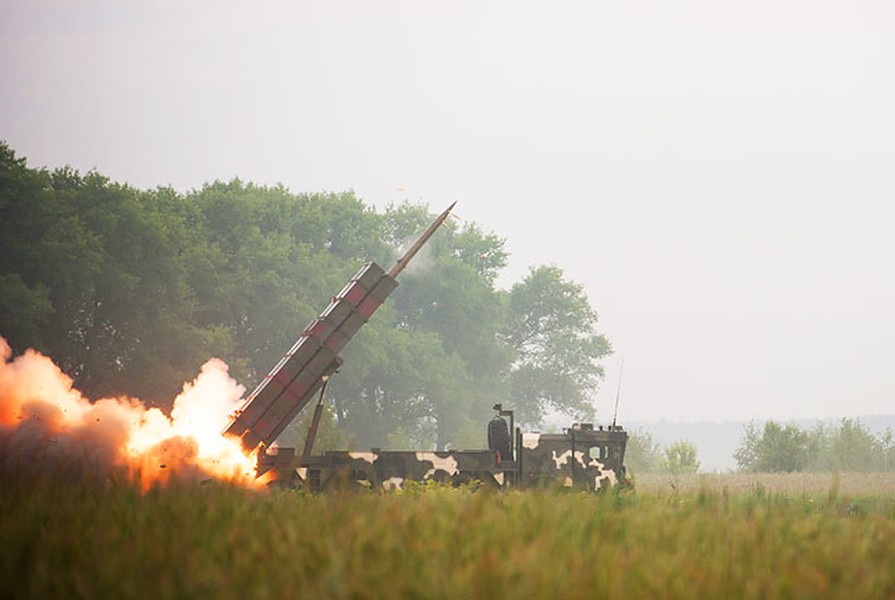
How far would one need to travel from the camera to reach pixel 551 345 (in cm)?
10550

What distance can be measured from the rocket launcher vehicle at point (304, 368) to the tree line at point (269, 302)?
45.8ft

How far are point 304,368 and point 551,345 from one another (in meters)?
76.4

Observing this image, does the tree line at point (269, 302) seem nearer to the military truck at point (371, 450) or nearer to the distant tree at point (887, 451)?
the military truck at point (371, 450)

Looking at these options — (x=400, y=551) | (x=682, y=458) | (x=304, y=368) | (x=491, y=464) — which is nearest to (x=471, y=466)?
(x=491, y=464)

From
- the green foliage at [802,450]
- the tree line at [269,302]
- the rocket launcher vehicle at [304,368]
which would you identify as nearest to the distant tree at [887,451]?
the green foliage at [802,450]

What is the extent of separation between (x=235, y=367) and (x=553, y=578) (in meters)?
55.5

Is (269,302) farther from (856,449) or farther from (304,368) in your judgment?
(304,368)

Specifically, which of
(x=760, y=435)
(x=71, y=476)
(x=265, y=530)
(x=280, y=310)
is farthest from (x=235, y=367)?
(x=265, y=530)

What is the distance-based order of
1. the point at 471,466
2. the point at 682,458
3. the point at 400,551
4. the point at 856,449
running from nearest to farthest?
the point at 400,551
the point at 471,466
the point at 682,458
the point at 856,449

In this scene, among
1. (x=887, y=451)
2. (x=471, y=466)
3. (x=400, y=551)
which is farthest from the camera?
(x=887, y=451)

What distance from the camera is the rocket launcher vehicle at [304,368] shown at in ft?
98.0

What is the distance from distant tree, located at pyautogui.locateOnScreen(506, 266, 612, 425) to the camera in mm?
104500

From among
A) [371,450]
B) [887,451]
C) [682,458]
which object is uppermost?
[887,451]

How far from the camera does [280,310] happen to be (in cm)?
7206
